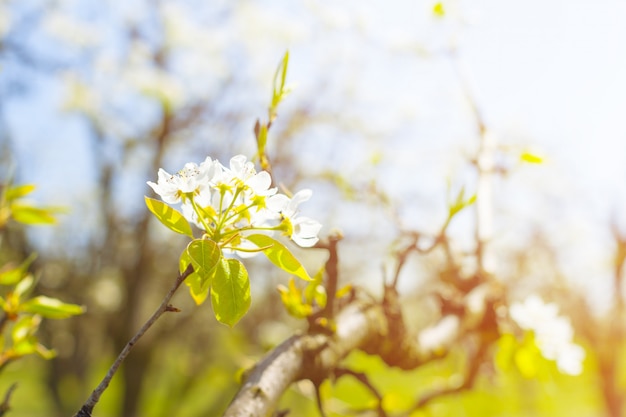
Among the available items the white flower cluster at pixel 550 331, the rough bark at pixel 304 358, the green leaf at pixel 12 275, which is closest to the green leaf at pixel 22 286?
the green leaf at pixel 12 275

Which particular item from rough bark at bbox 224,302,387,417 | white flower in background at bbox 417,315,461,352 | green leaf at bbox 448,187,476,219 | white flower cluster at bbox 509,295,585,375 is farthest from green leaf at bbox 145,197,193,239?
white flower cluster at bbox 509,295,585,375

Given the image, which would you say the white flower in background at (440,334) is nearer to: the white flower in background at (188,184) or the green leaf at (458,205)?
the green leaf at (458,205)

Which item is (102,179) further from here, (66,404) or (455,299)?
(455,299)

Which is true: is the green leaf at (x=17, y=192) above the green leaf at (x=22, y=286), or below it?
above

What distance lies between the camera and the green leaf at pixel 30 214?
1.77 feet

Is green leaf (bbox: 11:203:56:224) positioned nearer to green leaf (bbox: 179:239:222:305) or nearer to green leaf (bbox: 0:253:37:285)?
green leaf (bbox: 0:253:37:285)

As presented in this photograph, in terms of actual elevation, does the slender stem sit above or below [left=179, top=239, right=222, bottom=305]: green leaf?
below

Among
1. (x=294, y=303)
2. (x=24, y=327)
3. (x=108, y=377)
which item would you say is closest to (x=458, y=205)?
(x=294, y=303)

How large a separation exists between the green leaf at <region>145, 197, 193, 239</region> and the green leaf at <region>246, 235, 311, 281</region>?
41mm

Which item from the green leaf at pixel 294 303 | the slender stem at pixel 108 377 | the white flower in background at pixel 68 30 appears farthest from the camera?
the white flower in background at pixel 68 30

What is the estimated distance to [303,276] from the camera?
329 millimetres

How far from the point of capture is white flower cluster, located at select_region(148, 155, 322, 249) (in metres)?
0.32

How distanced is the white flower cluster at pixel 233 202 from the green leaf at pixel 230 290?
0.02 metres

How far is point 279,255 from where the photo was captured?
0.33 meters
